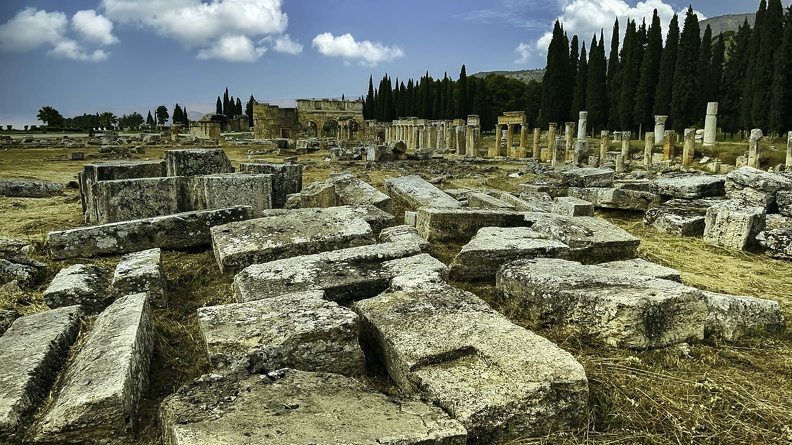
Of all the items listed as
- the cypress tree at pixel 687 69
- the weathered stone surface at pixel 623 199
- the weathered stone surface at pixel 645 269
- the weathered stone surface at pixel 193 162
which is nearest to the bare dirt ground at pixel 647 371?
the weathered stone surface at pixel 645 269

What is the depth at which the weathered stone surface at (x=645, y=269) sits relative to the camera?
4.99 metres

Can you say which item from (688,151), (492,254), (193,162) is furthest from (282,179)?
(688,151)

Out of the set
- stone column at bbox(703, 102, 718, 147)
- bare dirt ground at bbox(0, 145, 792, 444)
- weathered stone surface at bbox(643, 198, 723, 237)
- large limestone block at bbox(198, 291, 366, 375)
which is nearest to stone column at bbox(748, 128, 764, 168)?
stone column at bbox(703, 102, 718, 147)

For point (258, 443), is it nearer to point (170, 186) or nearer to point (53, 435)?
point (53, 435)

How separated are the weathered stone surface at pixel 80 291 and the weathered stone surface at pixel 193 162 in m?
3.03

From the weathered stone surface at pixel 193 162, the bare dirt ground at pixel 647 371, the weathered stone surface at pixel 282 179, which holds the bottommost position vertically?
the bare dirt ground at pixel 647 371

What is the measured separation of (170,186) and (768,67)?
3446 cm

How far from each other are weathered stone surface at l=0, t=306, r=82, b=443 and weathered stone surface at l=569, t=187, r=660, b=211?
371 inches

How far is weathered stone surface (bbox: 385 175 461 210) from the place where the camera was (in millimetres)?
8812

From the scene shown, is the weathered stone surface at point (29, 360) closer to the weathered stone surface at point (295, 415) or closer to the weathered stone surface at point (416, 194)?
the weathered stone surface at point (295, 415)

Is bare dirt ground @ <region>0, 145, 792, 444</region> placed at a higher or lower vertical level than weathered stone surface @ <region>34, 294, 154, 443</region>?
lower

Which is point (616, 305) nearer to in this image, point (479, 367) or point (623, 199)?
point (479, 367)

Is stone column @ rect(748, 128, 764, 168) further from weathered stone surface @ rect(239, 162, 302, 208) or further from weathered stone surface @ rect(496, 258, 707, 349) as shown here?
weathered stone surface @ rect(496, 258, 707, 349)

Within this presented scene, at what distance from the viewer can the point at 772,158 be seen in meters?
23.6
